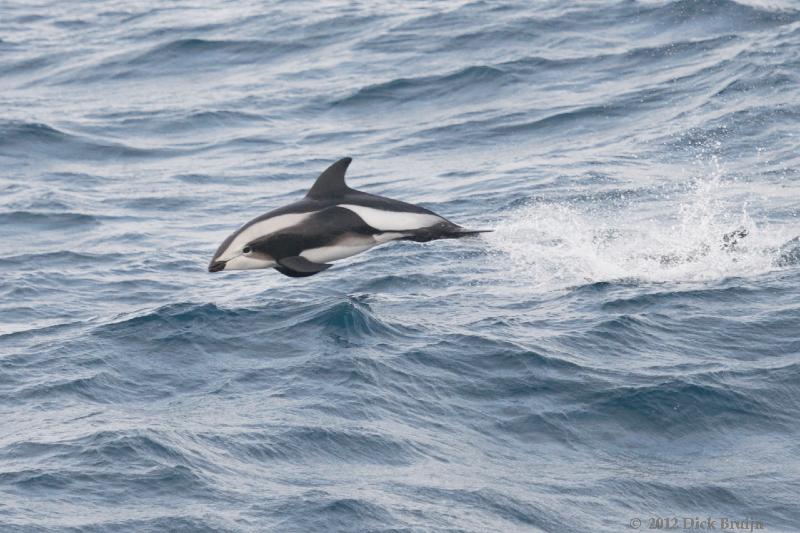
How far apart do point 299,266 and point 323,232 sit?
381 mm

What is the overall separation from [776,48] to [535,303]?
1047 centimetres

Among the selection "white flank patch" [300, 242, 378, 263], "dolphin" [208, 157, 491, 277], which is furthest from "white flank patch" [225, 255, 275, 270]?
"white flank patch" [300, 242, 378, 263]

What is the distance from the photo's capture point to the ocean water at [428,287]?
9.83 metres

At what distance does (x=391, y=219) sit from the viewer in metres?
11.5

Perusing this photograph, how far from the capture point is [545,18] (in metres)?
25.7

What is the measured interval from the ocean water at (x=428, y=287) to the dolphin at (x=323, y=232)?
1.01m

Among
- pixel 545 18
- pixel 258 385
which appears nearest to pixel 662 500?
pixel 258 385

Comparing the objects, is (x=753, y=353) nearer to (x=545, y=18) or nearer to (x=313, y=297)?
(x=313, y=297)

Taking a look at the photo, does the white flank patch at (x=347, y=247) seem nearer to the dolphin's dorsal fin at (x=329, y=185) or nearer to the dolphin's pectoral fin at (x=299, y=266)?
the dolphin's pectoral fin at (x=299, y=266)

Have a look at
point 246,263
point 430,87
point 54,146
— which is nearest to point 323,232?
point 246,263

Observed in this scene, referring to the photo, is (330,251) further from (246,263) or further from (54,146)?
(54,146)

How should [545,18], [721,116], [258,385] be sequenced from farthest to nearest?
[545,18]
[721,116]
[258,385]

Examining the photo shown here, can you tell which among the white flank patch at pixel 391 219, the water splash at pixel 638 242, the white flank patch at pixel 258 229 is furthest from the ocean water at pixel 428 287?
the white flank patch at pixel 391 219

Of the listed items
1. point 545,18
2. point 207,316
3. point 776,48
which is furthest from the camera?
point 545,18
